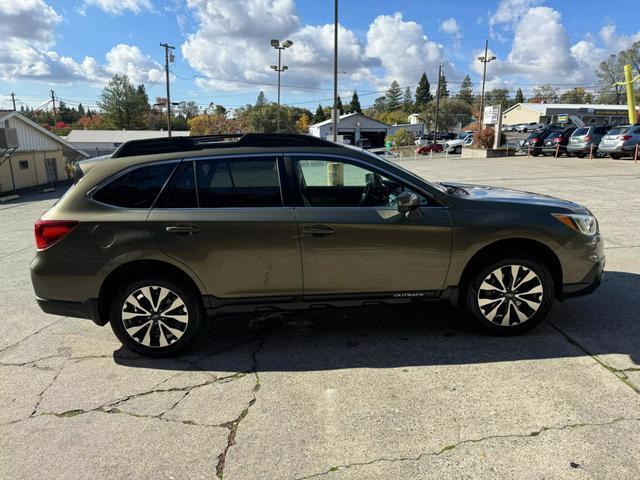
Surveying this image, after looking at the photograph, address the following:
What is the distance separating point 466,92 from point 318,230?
152m

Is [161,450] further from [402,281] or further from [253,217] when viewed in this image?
[402,281]

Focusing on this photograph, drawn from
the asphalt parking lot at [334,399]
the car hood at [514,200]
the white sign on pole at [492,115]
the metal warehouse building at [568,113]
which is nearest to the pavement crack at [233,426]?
the asphalt parking lot at [334,399]

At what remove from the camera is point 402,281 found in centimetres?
378

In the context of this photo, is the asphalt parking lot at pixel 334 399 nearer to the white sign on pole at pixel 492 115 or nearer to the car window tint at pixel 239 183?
the car window tint at pixel 239 183

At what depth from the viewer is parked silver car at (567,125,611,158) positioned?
974 inches

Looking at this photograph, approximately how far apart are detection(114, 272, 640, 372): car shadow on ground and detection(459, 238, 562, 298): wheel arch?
1.81 feet

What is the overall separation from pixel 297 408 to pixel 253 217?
57.0 inches

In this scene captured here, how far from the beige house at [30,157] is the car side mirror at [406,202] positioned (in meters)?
27.9

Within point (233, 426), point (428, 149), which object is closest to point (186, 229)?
point (233, 426)

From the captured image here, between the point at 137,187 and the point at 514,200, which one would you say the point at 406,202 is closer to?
the point at 514,200

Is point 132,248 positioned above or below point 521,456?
above

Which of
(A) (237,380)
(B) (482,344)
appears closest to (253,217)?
(A) (237,380)

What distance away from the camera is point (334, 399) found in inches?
124

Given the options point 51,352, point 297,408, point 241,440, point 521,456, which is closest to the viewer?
point 521,456
